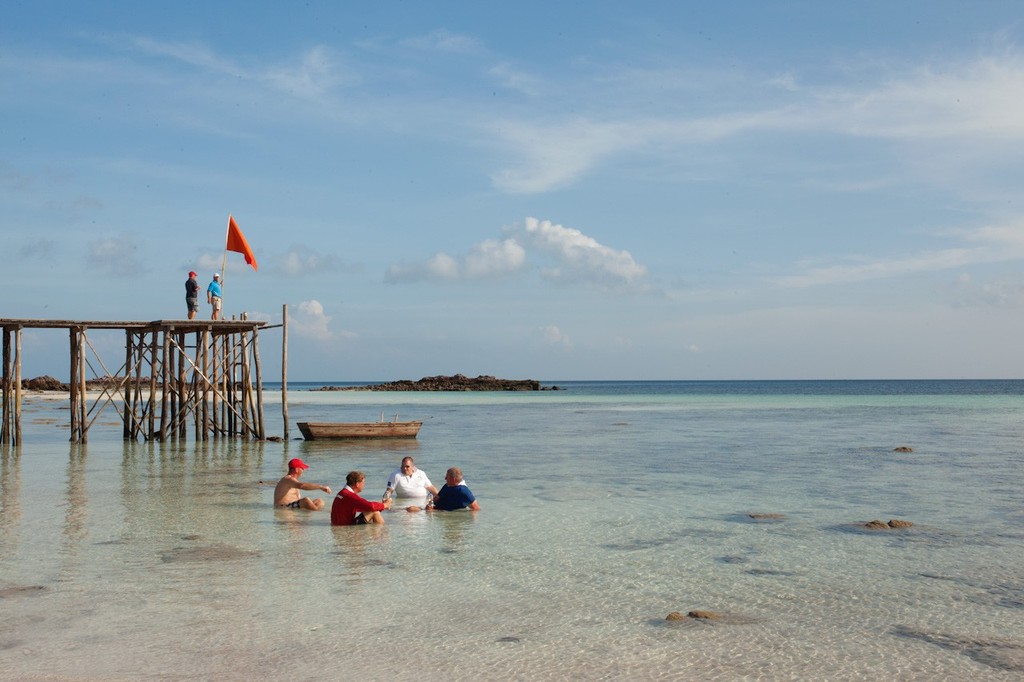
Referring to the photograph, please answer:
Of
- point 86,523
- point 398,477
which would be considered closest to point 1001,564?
point 398,477

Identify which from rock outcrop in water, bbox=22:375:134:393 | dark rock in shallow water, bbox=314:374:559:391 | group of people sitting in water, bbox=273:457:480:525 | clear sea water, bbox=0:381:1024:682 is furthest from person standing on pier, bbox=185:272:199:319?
dark rock in shallow water, bbox=314:374:559:391

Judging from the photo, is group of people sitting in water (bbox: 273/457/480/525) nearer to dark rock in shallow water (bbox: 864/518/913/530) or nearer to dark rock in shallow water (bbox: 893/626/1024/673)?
dark rock in shallow water (bbox: 864/518/913/530)

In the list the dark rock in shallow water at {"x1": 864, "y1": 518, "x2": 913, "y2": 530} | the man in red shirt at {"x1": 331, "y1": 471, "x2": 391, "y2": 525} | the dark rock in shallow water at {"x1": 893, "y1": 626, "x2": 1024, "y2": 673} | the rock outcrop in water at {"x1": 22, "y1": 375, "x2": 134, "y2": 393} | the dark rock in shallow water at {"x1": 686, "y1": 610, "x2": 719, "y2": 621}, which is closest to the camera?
the dark rock in shallow water at {"x1": 893, "y1": 626, "x2": 1024, "y2": 673}

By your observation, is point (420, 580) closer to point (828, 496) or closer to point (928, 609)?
point (928, 609)

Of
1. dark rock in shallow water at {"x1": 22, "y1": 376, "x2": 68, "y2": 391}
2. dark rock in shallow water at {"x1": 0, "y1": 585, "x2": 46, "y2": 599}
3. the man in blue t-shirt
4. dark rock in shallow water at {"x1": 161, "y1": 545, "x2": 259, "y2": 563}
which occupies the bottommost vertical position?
dark rock in shallow water at {"x1": 161, "y1": 545, "x2": 259, "y2": 563}

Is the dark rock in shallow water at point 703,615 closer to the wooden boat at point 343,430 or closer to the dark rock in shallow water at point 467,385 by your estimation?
the wooden boat at point 343,430

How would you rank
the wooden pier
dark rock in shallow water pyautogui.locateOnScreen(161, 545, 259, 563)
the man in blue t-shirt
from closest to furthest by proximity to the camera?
dark rock in shallow water pyautogui.locateOnScreen(161, 545, 259, 563) < the man in blue t-shirt < the wooden pier

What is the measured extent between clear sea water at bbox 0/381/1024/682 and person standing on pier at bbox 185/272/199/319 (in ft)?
25.1

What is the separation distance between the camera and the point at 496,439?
115 feet

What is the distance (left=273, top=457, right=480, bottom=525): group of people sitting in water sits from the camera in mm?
14344

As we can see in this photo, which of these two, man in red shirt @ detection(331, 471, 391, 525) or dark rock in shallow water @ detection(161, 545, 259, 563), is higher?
man in red shirt @ detection(331, 471, 391, 525)

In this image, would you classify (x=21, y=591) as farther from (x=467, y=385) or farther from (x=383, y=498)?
(x=467, y=385)

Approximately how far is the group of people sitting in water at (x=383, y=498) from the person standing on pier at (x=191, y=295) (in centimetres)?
1526

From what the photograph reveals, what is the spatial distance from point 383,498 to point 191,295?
16662 mm
